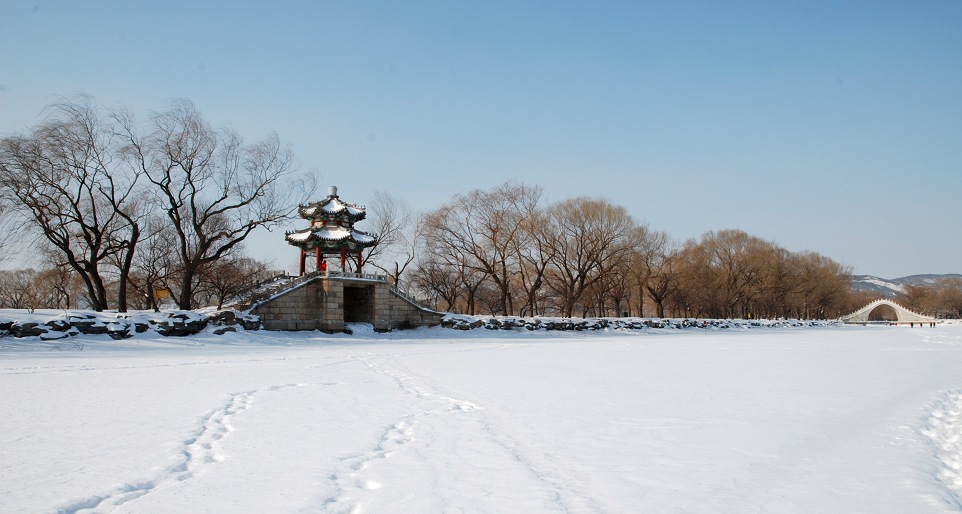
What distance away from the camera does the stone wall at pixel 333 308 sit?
29.4 metres

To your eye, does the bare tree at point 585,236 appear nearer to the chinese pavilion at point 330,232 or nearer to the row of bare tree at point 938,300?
the chinese pavilion at point 330,232

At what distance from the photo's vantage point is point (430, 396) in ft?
26.7

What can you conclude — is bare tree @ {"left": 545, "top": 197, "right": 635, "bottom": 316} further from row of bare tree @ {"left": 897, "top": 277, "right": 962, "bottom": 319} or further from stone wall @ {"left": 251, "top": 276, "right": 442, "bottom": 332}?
row of bare tree @ {"left": 897, "top": 277, "right": 962, "bottom": 319}

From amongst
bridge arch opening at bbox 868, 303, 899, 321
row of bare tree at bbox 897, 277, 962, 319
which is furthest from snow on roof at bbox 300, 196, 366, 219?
bridge arch opening at bbox 868, 303, 899, 321

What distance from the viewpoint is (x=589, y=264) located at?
42031mm

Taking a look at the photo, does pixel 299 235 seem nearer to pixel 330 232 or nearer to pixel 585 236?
pixel 330 232

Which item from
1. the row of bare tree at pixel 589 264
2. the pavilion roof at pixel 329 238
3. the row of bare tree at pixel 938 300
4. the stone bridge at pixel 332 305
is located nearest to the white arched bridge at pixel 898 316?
the row of bare tree at pixel 938 300

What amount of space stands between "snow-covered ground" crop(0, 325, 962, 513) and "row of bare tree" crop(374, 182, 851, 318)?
30194mm

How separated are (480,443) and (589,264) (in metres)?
37.5

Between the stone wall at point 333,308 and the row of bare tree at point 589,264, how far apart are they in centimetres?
788

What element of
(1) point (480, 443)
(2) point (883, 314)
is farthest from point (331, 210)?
(2) point (883, 314)

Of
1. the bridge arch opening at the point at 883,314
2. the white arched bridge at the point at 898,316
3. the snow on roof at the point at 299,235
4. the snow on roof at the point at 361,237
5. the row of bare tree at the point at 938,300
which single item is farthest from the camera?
the bridge arch opening at the point at 883,314

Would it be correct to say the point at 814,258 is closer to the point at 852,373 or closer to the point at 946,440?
the point at 852,373

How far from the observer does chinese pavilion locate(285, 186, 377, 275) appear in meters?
32.4
